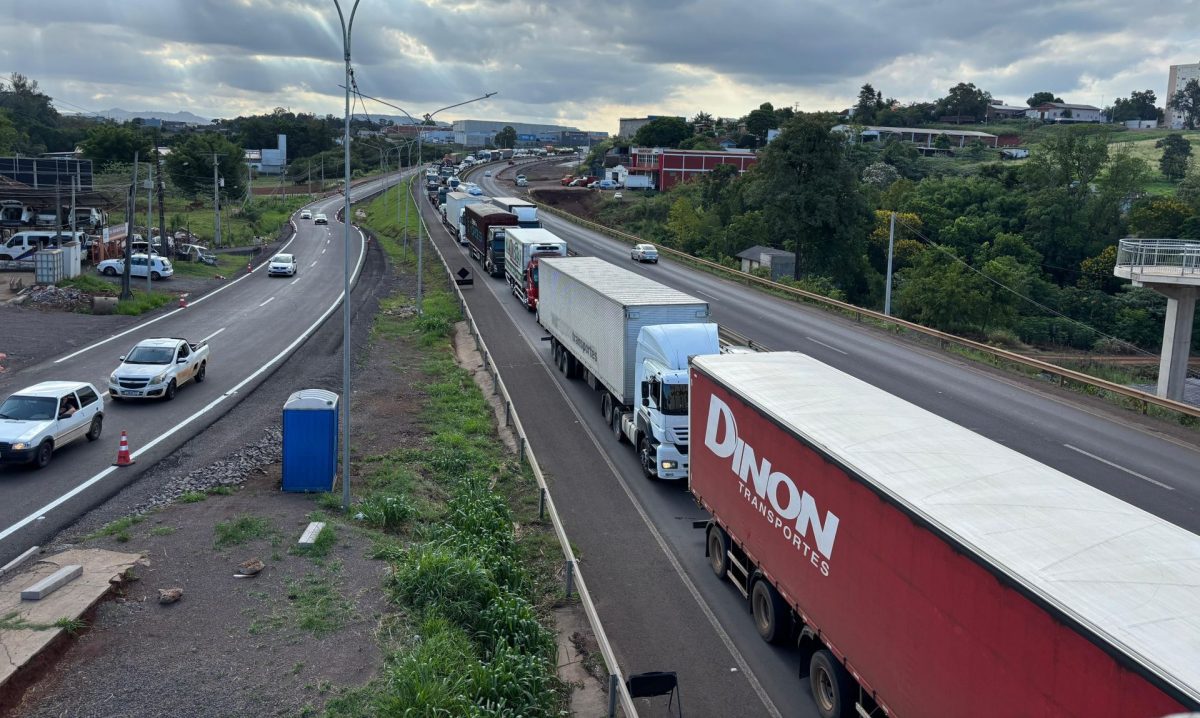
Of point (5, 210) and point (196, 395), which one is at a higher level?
point (5, 210)

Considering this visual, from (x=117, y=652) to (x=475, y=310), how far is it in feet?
110

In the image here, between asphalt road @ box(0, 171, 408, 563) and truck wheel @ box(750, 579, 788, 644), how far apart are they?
12.1m

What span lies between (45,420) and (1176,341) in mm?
35052

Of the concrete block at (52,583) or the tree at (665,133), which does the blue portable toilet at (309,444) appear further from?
the tree at (665,133)

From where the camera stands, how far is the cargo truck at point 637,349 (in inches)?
779

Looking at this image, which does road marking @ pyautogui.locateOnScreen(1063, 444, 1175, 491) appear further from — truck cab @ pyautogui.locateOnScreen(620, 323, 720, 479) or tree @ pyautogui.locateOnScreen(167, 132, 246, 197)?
tree @ pyautogui.locateOnScreen(167, 132, 246, 197)

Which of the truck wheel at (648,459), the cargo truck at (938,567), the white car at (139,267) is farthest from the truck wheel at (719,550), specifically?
the white car at (139,267)

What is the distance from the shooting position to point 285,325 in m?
39.6

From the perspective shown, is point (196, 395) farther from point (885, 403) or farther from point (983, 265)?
point (983, 265)

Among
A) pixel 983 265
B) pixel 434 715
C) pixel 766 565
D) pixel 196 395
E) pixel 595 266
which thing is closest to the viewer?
pixel 434 715

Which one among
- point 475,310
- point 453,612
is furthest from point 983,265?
point 453,612

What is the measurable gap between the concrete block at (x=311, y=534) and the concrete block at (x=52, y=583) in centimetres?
329

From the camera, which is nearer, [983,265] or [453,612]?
[453,612]

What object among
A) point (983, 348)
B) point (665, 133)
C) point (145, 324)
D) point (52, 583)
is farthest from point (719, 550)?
point (665, 133)
